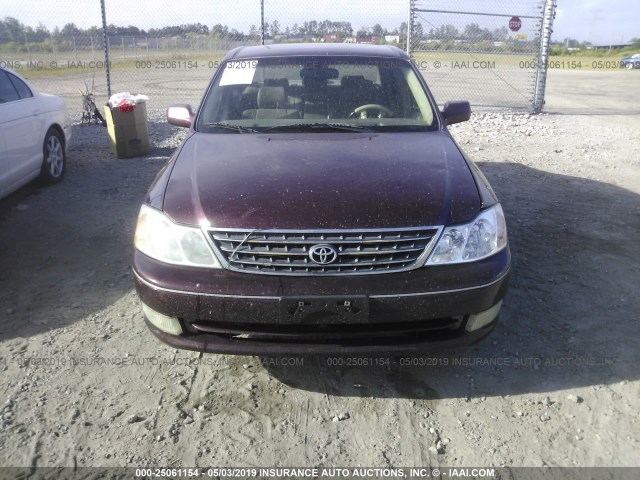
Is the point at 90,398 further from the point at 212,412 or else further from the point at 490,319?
the point at 490,319

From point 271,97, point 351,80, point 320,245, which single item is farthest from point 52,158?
point 320,245

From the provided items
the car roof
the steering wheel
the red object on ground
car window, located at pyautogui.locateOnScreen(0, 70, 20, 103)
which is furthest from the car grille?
the red object on ground

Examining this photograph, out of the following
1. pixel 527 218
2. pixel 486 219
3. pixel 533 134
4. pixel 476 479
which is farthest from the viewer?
pixel 533 134

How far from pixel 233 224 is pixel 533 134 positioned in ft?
27.4

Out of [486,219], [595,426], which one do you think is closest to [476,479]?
[595,426]

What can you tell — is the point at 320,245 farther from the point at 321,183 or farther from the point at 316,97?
the point at 316,97

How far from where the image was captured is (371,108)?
412cm

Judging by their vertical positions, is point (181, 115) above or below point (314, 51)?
below

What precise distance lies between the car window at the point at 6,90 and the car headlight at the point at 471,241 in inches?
195

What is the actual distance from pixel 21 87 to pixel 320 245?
16.6 feet

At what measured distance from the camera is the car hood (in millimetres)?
2717

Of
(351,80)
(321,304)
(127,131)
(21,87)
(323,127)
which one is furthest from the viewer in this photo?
(127,131)

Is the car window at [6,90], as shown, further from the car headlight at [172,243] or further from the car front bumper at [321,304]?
the car front bumper at [321,304]

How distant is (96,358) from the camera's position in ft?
10.8
